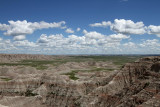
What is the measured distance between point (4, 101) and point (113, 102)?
1292 inches

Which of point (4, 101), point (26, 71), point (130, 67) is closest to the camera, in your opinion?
point (130, 67)

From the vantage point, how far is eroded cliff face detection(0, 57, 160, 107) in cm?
2795

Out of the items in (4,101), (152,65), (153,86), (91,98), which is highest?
(152,65)

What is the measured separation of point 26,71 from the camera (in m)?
114

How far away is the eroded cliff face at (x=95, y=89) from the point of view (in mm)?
27953

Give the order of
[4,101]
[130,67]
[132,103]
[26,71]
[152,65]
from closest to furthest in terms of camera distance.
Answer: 1. [132,103]
2. [152,65]
3. [130,67]
4. [4,101]
5. [26,71]

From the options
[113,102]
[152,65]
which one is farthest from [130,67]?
[113,102]

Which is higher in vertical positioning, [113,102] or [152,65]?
[152,65]

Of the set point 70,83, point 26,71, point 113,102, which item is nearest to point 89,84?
point 70,83

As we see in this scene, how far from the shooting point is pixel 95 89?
3981cm

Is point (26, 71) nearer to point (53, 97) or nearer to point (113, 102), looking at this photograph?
point (53, 97)

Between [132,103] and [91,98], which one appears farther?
[91,98]

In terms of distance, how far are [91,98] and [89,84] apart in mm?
12374

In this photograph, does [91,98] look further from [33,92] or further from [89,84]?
[33,92]
